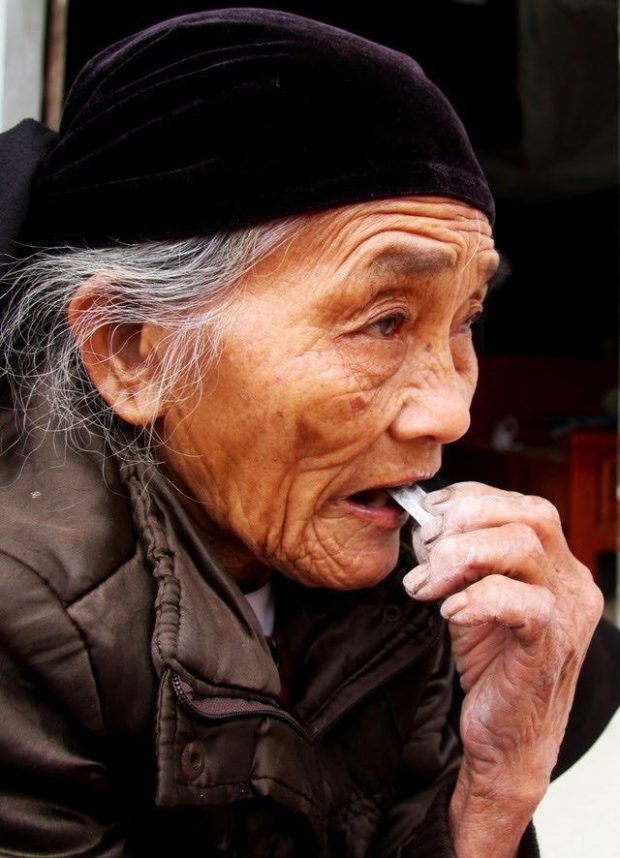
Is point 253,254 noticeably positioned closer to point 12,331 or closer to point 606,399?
→ point 12,331

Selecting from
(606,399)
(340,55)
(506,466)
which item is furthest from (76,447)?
(606,399)

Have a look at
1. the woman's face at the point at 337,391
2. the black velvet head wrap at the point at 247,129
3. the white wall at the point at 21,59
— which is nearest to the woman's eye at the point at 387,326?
the woman's face at the point at 337,391

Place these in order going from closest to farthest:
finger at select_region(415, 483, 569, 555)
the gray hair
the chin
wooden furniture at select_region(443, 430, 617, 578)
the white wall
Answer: finger at select_region(415, 483, 569, 555)
the gray hair
the chin
the white wall
wooden furniture at select_region(443, 430, 617, 578)

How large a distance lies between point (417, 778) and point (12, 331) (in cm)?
119

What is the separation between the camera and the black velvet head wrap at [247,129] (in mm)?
1220

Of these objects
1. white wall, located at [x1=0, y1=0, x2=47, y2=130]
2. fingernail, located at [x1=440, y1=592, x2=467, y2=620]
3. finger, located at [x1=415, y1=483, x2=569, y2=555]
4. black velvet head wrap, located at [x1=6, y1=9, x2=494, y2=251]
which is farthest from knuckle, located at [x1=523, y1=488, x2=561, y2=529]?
white wall, located at [x1=0, y1=0, x2=47, y2=130]

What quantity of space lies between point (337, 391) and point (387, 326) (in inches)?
6.1

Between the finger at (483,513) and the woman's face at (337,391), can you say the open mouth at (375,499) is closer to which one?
the woman's face at (337,391)

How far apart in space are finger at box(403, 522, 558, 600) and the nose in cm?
22

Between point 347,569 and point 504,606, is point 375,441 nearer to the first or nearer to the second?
point 347,569

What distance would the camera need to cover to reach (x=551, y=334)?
7336 mm

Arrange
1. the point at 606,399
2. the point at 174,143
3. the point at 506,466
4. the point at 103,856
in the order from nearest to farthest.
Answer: the point at 103,856, the point at 174,143, the point at 506,466, the point at 606,399

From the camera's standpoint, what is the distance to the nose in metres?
1.31

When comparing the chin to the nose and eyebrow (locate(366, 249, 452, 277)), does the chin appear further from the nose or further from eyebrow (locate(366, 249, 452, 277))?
eyebrow (locate(366, 249, 452, 277))
